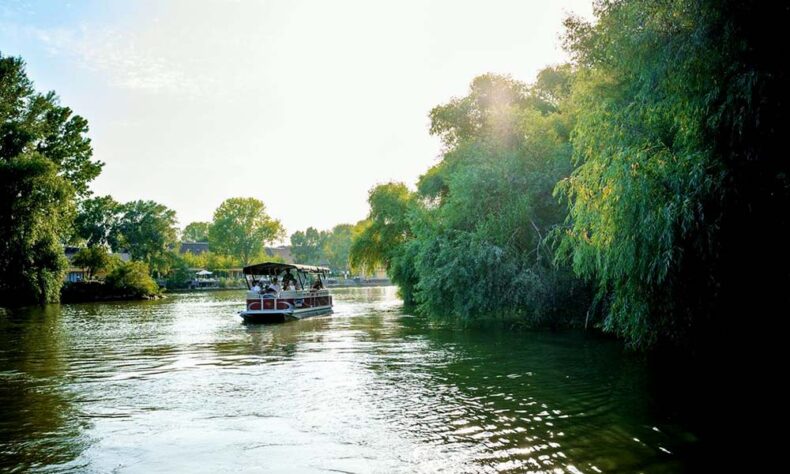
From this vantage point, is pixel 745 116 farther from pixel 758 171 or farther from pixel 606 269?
pixel 606 269

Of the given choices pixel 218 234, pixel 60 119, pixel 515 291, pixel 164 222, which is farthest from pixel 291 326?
pixel 218 234

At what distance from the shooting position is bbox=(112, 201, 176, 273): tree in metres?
81.3

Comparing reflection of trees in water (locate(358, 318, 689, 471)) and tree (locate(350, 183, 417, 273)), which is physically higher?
tree (locate(350, 183, 417, 273))

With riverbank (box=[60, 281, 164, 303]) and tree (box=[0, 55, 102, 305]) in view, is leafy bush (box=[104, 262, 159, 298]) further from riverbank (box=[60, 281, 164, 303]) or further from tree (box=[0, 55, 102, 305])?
tree (box=[0, 55, 102, 305])

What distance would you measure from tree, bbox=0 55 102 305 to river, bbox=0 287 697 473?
22.2 meters

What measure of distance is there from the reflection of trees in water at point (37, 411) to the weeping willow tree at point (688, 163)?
385 inches

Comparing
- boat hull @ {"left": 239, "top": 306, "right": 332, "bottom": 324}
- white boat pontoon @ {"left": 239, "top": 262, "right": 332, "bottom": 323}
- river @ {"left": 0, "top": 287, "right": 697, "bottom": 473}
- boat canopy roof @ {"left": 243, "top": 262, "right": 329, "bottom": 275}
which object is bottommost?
river @ {"left": 0, "top": 287, "right": 697, "bottom": 473}

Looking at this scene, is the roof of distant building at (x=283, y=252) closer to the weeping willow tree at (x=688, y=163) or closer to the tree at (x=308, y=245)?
the tree at (x=308, y=245)

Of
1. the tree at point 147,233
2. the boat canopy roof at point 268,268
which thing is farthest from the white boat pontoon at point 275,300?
the tree at point 147,233

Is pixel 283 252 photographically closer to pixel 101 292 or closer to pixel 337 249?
pixel 337 249

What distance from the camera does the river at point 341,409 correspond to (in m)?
7.41

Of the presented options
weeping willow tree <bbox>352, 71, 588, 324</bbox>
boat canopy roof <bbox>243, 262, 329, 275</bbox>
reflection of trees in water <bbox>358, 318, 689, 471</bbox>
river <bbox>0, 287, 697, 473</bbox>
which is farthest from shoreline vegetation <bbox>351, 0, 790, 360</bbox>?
boat canopy roof <bbox>243, 262, 329, 275</bbox>

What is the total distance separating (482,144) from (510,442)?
16239 millimetres

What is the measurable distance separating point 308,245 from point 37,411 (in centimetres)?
12766
